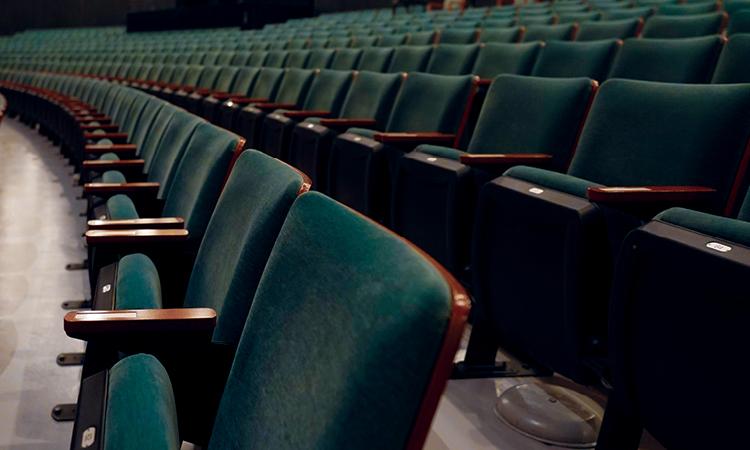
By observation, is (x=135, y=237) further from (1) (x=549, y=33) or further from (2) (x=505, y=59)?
(1) (x=549, y=33)

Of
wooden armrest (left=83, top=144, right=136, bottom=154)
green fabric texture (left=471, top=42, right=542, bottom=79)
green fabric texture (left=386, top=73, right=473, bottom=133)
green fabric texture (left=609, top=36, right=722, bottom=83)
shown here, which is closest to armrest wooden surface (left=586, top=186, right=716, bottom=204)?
green fabric texture (left=609, top=36, right=722, bottom=83)

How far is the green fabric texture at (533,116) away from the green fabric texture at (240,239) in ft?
1.06

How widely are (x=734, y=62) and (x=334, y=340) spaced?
0.55 meters

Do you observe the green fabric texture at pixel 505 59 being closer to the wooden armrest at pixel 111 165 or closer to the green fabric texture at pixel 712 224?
the wooden armrest at pixel 111 165

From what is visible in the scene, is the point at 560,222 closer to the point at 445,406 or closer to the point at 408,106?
the point at 445,406

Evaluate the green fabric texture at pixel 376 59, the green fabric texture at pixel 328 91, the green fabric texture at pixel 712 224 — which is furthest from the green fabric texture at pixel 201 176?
the green fabric texture at pixel 376 59

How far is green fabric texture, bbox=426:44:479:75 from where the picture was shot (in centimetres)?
100

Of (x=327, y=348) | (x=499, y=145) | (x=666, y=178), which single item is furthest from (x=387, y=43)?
(x=327, y=348)

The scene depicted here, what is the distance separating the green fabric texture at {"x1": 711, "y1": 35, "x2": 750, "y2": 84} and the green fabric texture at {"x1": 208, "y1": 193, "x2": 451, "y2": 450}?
0.49 metres

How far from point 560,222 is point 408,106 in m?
0.44

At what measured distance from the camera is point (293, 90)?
122 cm

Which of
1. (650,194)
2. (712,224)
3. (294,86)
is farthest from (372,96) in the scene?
(712,224)

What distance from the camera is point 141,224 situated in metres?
0.50

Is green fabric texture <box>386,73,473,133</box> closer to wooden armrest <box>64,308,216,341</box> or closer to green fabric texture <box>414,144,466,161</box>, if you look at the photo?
green fabric texture <box>414,144,466,161</box>
